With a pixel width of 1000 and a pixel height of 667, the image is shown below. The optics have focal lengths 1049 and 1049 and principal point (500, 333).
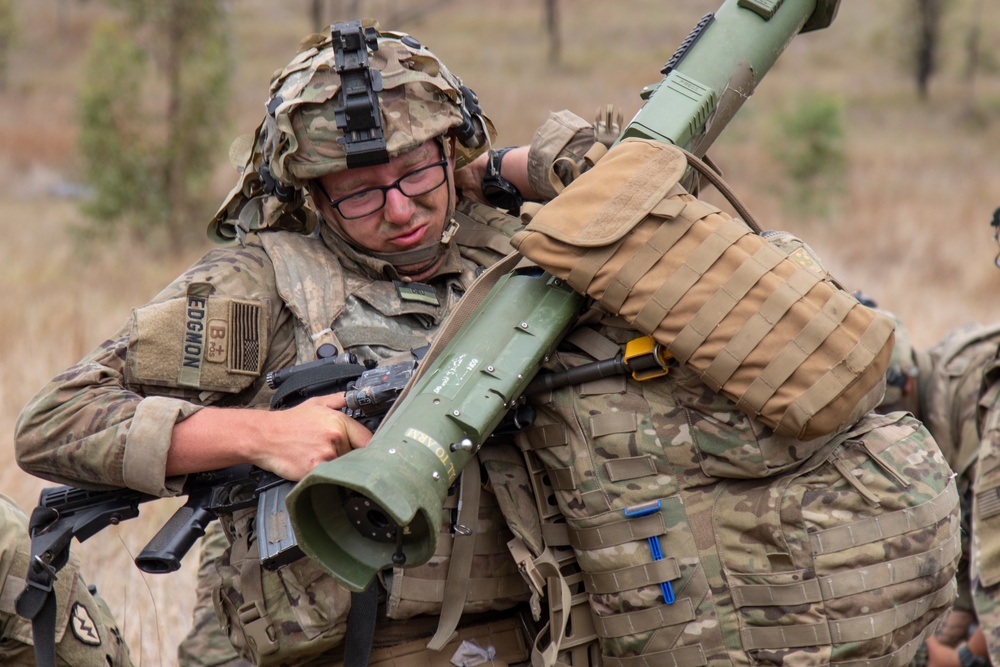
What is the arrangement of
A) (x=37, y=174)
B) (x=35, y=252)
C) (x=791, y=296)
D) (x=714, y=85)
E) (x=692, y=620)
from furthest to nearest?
(x=37, y=174) → (x=35, y=252) → (x=714, y=85) → (x=692, y=620) → (x=791, y=296)

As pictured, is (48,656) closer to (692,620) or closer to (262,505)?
(262,505)

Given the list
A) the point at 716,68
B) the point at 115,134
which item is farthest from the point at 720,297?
the point at 115,134

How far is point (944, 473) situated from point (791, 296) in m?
0.65

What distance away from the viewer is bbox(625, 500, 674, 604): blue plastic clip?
273 cm

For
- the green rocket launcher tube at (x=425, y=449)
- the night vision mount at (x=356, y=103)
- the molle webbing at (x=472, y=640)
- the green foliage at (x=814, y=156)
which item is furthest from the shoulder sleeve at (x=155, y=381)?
the green foliage at (x=814, y=156)

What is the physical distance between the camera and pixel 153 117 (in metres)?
12.7

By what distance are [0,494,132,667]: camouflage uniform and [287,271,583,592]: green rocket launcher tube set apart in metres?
1.58

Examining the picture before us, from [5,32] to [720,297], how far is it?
2965 cm

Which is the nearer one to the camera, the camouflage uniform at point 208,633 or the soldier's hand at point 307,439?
the soldier's hand at point 307,439

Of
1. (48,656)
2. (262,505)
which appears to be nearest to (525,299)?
(262,505)

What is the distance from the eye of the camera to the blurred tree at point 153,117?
12.1 meters

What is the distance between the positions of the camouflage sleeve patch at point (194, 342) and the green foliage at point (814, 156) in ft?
47.4

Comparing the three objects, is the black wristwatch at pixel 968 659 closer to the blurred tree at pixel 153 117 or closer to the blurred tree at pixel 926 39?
the blurred tree at pixel 153 117

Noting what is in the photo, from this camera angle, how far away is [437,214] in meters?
3.33
